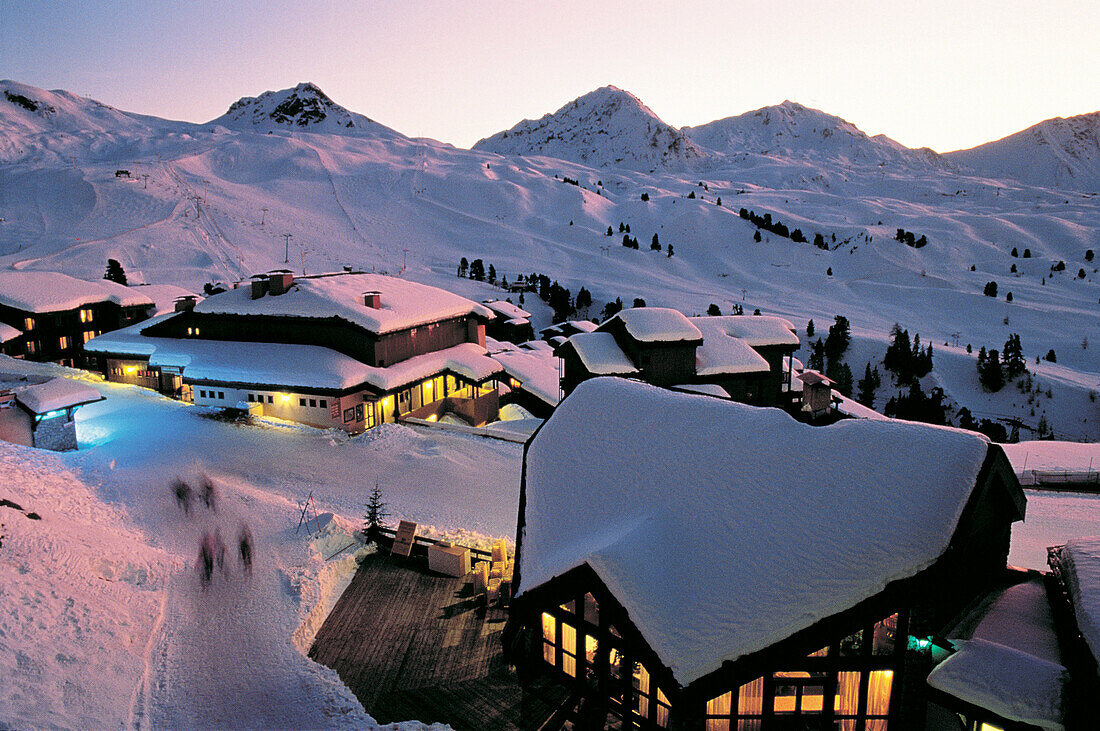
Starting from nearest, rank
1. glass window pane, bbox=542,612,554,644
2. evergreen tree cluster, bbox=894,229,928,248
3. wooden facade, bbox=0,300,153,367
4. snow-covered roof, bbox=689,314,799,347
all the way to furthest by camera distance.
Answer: glass window pane, bbox=542,612,554,644
snow-covered roof, bbox=689,314,799,347
wooden facade, bbox=0,300,153,367
evergreen tree cluster, bbox=894,229,928,248

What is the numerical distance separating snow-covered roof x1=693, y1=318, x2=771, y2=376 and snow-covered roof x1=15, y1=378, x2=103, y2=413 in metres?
26.5

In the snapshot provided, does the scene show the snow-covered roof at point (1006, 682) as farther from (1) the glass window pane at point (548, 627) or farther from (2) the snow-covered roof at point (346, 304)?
(2) the snow-covered roof at point (346, 304)

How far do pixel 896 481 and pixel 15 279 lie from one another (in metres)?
54.2

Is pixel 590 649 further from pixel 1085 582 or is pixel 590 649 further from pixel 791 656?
pixel 1085 582

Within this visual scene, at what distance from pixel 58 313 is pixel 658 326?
3958cm

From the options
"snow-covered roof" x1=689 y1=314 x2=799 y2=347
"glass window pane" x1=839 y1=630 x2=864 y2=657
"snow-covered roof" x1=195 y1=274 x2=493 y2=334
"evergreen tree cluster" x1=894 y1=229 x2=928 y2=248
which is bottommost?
"glass window pane" x1=839 y1=630 x2=864 y2=657

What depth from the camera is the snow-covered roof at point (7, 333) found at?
38.7 metres

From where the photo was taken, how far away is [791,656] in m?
8.52

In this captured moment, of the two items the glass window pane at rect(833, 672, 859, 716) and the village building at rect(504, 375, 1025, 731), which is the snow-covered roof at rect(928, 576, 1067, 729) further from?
the glass window pane at rect(833, 672, 859, 716)

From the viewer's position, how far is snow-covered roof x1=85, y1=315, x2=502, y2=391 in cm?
3028

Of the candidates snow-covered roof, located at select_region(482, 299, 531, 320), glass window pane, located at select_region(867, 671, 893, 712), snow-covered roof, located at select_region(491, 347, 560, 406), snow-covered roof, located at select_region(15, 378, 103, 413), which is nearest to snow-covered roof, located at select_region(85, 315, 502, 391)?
snow-covered roof, located at select_region(491, 347, 560, 406)

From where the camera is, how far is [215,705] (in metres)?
11.5

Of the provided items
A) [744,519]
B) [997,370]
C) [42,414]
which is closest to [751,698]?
[744,519]

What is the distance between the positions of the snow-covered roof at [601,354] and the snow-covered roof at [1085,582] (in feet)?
67.5
